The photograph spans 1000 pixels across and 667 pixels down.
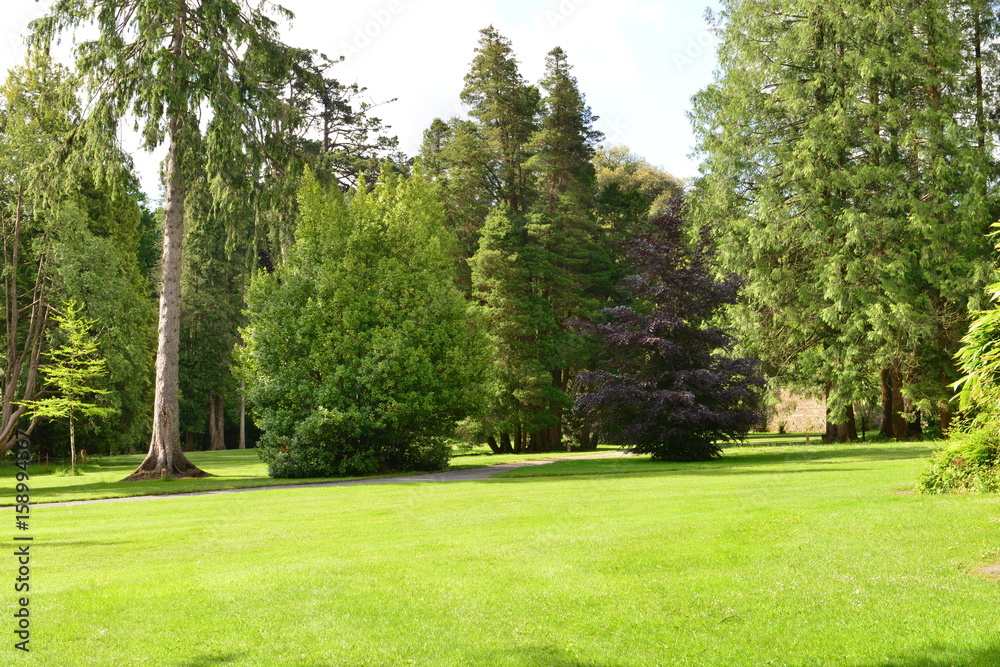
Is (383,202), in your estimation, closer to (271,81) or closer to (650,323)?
(271,81)

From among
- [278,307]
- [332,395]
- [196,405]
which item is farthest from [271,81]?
[196,405]

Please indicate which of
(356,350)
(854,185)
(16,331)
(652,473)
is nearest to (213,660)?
(652,473)

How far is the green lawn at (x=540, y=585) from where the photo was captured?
591 centimetres

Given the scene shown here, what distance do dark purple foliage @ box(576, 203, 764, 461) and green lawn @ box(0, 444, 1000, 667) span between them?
42.0 ft

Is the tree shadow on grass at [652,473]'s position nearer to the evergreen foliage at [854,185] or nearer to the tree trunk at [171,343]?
the evergreen foliage at [854,185]

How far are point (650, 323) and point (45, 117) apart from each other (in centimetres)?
2645

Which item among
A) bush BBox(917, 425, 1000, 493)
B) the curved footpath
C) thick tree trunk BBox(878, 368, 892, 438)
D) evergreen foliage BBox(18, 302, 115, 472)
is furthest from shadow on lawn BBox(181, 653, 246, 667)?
thick tree trunk BBox(878, 368, 892, 438)

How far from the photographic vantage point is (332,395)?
78.3 ft

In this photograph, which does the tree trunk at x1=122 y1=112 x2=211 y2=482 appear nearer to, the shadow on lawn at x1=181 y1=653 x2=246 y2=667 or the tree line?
the tree line

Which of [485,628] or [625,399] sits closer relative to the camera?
[485,628]

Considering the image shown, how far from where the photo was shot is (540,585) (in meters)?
7.64

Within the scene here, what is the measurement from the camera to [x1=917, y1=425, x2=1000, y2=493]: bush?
41.5 feet

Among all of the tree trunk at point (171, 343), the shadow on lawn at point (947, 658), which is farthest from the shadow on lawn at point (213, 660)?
the tree trunk at point (171, 343)

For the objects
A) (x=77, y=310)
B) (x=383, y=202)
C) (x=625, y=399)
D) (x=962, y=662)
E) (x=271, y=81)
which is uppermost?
(x=271, y=81)
